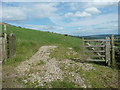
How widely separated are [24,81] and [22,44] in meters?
12.4

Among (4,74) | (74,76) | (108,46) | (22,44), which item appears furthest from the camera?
(22,44)

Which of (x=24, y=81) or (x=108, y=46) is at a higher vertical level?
(x=108, y=46)

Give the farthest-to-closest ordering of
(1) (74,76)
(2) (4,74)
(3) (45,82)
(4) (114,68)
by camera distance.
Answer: (4) (114,68) → (2) (4,74) → (1) (74,76) → (3) (45,82)

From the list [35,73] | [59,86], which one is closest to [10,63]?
[35,73]

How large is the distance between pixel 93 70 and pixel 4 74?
619 cm

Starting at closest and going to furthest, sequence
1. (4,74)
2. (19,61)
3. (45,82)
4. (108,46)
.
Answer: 1. (45,82)
2. (4,74)
3. (108,46)
4. (19,61)

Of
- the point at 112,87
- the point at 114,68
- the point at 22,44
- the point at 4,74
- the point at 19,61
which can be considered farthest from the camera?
the point at 22,44

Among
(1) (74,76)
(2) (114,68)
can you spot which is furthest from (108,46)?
(1) (74,76)

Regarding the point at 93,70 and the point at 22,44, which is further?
the point at 22,44

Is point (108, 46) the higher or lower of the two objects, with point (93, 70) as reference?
higher

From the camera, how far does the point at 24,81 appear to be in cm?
832

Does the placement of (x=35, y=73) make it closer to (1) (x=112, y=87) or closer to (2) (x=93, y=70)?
(2) (x=93, y=70)

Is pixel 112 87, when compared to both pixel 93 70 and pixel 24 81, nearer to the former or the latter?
pixel 93 70

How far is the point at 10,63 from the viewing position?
12555 millimetres
